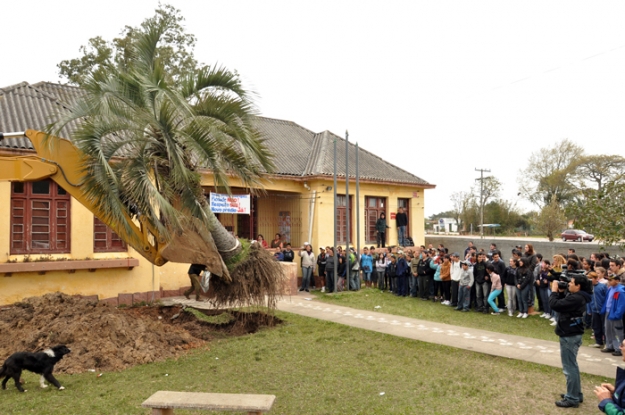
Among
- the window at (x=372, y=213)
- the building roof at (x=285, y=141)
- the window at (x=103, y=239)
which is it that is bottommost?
the window at (x=103, y=239)

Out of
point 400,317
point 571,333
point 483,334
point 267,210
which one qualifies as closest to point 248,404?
point 571,333

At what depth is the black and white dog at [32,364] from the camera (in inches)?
274

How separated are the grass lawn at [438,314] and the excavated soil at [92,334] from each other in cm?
494

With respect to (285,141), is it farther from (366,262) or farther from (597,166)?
(597,166)

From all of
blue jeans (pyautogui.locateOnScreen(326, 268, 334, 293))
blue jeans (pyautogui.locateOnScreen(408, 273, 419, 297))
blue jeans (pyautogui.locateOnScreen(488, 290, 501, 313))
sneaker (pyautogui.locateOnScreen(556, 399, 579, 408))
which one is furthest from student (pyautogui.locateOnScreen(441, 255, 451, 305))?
sneaker (pyautogui.locateOnScreen(556, 399, 579, 408))

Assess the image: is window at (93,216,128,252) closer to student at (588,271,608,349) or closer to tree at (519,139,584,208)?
student at (588,271,608,349)

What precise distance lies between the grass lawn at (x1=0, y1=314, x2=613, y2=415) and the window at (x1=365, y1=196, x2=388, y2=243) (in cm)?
1274

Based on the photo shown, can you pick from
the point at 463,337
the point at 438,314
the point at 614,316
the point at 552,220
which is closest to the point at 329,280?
the point at 438,314

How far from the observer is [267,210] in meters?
21.9

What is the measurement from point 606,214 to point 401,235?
1130 centimetres

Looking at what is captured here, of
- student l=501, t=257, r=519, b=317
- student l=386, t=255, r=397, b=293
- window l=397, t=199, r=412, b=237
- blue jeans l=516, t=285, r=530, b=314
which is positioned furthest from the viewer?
window l=397, t=199, r=412, b=237

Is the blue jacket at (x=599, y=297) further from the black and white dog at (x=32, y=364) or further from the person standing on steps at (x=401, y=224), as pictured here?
the person standing on steps at (x=401, y=224)

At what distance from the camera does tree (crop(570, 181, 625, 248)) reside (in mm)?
12500

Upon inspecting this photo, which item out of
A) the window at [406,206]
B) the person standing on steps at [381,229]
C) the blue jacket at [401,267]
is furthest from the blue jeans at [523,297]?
the window at [406,206]
